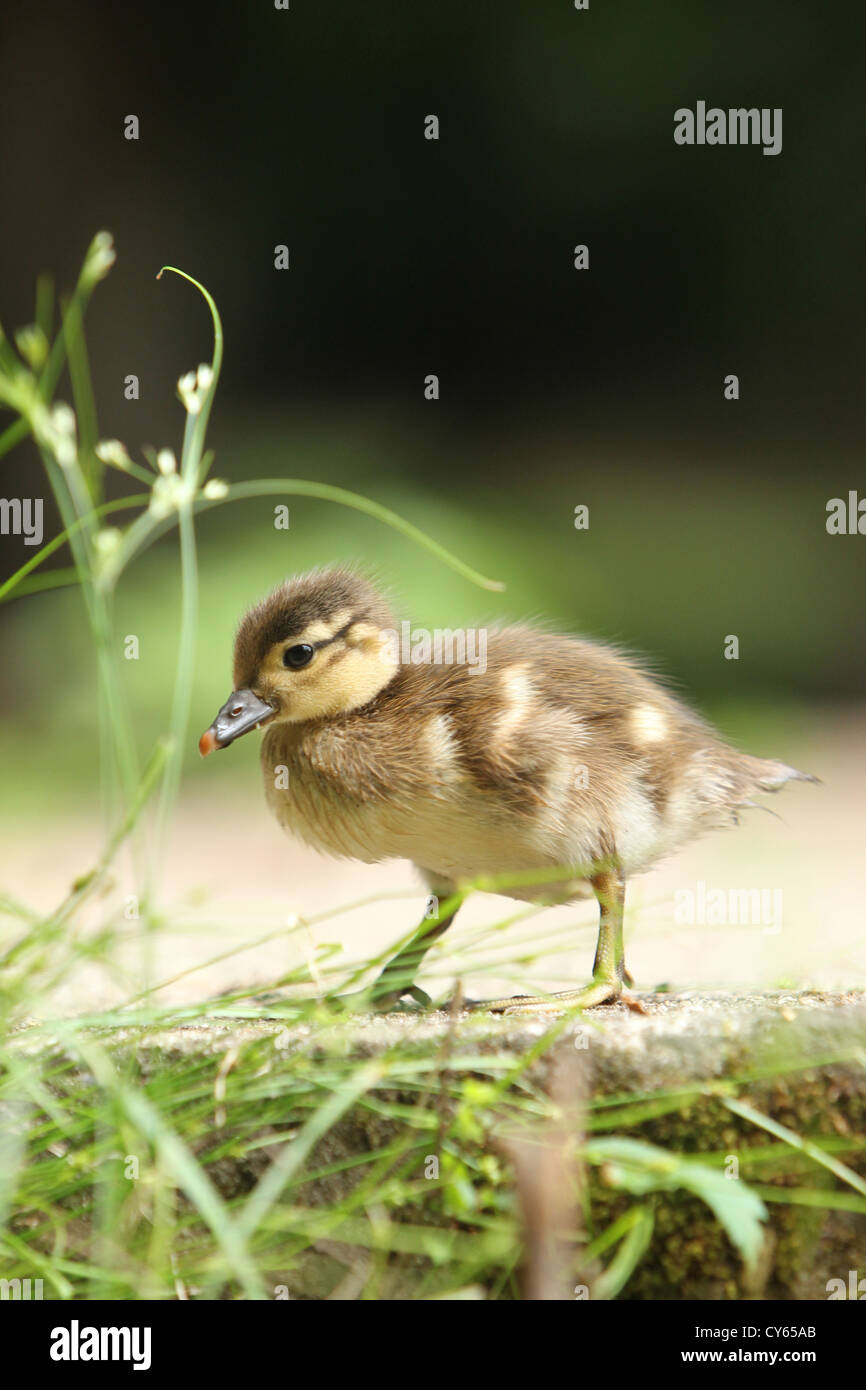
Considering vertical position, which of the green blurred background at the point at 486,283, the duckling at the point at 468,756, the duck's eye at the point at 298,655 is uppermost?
the green blurred background at the point at 486,283

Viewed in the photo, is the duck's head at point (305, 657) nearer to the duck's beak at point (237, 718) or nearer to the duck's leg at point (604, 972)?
the duck's beak at point (237, 718)

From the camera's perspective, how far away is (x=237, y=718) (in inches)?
54.6

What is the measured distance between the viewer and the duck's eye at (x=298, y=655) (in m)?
1.40

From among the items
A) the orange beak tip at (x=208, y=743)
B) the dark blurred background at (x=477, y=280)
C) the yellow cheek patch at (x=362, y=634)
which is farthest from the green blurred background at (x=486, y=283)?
the orange beak tip at (x=208, y=743)

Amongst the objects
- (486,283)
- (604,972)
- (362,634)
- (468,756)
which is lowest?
(604,972)

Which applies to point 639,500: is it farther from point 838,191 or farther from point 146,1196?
point 146,1196

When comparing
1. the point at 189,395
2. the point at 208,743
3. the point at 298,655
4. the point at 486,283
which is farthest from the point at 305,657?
the point at 486,283

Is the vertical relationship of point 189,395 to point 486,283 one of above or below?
below

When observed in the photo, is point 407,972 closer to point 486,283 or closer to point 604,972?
point 604,972

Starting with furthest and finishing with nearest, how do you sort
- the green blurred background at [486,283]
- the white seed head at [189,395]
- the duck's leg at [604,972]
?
the green blurred background at [486,283] < the duck's leg at [604,972] < the white seed head at [189,395]

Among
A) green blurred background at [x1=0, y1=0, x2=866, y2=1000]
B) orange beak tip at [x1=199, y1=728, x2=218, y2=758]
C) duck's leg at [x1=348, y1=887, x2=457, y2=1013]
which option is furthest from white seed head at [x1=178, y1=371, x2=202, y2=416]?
green blurred background at [x1=0, y1=0, x2=866, y2=1000]

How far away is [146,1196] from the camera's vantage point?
35.9 inches

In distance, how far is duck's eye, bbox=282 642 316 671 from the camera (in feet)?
4.60
